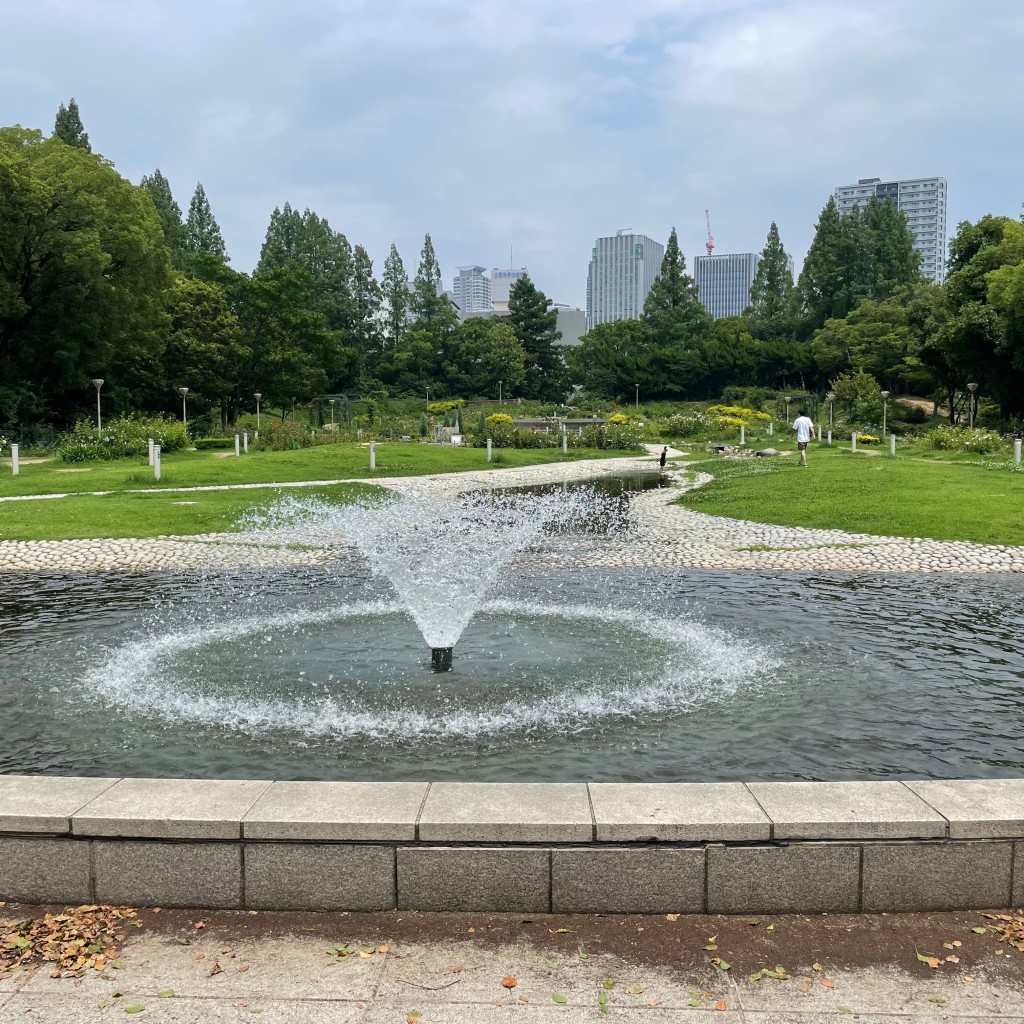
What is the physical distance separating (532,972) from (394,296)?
8005 centimetres

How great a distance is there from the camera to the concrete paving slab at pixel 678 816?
3676 millimetres

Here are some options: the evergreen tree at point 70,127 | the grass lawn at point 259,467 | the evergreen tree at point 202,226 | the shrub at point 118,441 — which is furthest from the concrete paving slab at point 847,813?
the evergreen tree at point 202,226

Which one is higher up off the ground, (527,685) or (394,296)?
(394,296)

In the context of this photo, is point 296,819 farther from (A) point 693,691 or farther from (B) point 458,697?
(A) point 693,691

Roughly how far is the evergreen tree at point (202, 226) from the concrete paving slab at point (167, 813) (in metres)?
71.4

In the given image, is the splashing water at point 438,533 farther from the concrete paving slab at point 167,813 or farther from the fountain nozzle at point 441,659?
the concrete paving slab at point 167,813

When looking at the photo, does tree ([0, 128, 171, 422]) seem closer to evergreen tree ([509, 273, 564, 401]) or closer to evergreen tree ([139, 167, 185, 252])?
evergreen tree ([139, 167, 185, 252])

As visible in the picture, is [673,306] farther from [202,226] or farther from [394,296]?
[202,226]

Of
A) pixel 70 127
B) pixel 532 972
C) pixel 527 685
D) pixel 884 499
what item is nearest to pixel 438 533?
pixel 884 499

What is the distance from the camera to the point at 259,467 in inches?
1109

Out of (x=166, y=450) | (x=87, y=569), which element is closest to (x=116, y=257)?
(x=166, y=450)

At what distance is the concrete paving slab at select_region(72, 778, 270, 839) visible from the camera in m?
3.74

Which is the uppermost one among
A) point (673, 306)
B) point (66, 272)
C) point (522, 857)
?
point (673, 306)

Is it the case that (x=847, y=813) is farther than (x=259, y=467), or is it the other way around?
(x=259, y=467)
